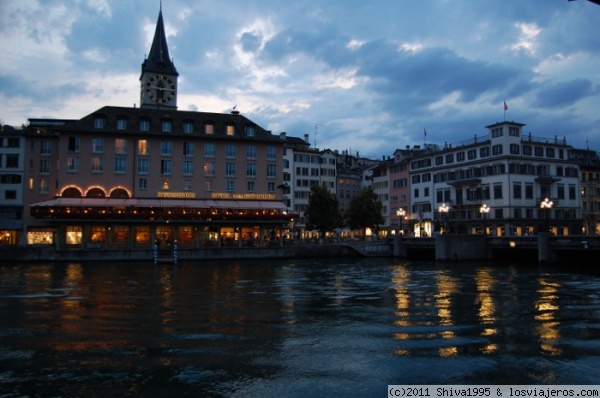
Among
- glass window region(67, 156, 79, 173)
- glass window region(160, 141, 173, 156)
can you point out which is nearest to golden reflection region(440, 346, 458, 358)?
glass window region(160, 141, 173, 156)

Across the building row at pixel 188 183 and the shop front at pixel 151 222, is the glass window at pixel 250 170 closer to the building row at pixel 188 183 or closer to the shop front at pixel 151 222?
the building row at pixel 188 183

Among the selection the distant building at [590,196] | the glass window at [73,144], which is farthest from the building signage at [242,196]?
the distant building at [590,196]

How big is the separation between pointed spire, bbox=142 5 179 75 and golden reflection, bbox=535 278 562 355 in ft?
341

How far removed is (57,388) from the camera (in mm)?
15086

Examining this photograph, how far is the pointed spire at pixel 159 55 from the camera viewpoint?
123 meters

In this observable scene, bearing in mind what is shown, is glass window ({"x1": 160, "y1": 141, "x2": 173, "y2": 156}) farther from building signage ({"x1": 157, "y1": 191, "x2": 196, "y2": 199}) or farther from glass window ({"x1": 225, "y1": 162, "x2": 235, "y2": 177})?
glass window ({"x1": 225, "y1": 162, "x2": 235, "y2": 177})

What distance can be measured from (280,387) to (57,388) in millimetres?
6268

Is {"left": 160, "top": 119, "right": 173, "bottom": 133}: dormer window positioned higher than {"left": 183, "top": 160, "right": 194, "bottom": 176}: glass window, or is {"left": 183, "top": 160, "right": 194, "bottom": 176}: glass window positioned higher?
{"left": 160, "top": 119, "right": 173, "bottom": 133}: dormer window

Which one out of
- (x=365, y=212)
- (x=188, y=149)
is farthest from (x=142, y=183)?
(x=365, y=212)

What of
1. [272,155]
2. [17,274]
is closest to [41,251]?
[17,274]

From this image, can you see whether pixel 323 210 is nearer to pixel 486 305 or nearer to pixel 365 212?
pixel 365 212

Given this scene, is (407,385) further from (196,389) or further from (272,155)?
(272,155)

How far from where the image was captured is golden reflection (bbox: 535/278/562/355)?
2016 centimetres

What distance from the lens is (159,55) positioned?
125 meters
